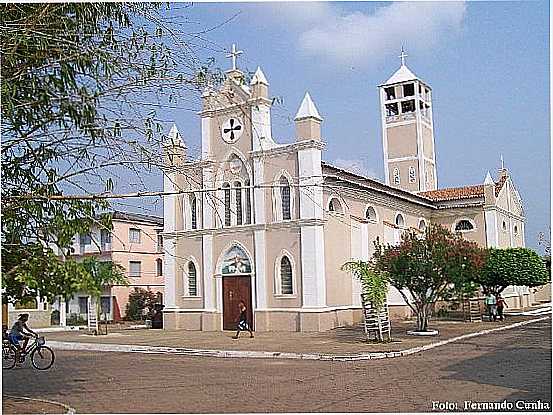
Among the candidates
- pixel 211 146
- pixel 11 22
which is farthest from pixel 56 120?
pixel 211 146

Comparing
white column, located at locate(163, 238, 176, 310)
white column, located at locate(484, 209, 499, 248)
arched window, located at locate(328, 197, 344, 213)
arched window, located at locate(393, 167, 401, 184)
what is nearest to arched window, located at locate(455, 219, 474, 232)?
white column, located at locate(484, 209, 499, 248)

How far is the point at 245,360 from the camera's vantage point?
52.5ft

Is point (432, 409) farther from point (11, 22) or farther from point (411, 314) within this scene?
point (411, 314)

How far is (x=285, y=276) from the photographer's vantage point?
2405cm

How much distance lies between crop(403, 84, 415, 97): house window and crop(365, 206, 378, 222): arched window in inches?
485

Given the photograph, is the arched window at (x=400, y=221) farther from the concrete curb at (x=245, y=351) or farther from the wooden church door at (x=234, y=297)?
the wooden church door at (x=234, y=297)

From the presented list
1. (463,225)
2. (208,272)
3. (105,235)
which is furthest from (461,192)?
(105,235)

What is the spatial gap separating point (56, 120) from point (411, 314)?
22.5m

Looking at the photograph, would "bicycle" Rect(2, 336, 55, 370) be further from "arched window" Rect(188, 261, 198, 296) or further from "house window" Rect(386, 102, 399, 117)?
"house window" Rect(386, 102, 399, 117)

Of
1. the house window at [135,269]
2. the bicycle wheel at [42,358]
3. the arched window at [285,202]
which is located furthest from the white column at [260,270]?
the bicycle wheel at [42,358]

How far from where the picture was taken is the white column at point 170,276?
26.7 metres

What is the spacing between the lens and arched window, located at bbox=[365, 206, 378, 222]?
89.0ft

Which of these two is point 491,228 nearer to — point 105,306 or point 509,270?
point 509,270

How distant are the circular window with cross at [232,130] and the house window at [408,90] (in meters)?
15.1
